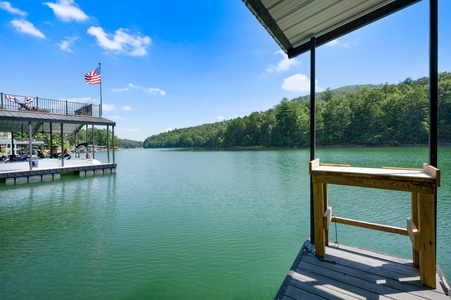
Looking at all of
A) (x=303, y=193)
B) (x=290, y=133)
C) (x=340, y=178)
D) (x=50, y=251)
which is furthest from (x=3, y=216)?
(x=290, y=133)

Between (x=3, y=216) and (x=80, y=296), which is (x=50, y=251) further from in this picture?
(x=3, y=216)

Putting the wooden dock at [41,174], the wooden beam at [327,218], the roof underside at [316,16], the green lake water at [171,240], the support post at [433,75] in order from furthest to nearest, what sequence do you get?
the wooden dock at [41,174] < the green lake water at [171,240] < the wooden beam at [327,218] < the roof underside at [316,16] < the support post at [433,75]

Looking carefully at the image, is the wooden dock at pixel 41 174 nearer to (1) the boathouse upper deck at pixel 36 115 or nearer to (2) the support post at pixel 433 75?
(1) the boathouse upper deck at pixel 36 115

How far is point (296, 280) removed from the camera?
8.48 feet

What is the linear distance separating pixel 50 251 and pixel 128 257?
Answer: 2023 millimetres

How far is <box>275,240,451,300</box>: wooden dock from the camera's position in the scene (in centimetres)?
230

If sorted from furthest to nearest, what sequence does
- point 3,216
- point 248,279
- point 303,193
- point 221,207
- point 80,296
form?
point 303,193
point 221,207
point 3,216
point 248,279
point 80,296

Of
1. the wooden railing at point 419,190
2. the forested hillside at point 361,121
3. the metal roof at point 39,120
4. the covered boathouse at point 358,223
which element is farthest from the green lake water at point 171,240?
the forested hillside at point 361,121

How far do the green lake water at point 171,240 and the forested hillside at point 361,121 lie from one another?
168 ft

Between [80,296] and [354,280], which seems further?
[80,296]

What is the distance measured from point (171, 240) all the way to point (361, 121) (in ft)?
215

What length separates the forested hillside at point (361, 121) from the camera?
49.5 m

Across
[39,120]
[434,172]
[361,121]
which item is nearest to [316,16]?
[434,172]

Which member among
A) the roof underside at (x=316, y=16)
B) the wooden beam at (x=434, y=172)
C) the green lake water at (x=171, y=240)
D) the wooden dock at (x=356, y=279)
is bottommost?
the green lake water at (x=171, y=240)
